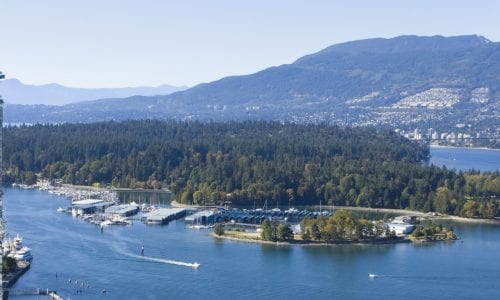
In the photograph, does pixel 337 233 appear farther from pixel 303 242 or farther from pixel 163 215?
pixel 163 215

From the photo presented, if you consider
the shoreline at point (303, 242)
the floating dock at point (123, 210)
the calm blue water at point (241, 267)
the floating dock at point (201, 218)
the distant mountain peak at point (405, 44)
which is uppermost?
the distant mountain peak at point (405, 44)

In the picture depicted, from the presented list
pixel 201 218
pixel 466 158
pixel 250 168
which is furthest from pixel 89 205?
pixel 466 158

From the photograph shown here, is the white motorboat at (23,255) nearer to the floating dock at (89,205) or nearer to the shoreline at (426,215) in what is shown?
the floating dock at (89,205)

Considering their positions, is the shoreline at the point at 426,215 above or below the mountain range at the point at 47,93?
below

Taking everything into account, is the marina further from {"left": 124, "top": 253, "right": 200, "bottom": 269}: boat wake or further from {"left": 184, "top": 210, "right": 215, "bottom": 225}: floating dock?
{"left": 184, "top": 210, "right": 215, "bottom": 225}: floating dock

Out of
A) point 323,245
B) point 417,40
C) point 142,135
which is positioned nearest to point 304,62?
point 417,40

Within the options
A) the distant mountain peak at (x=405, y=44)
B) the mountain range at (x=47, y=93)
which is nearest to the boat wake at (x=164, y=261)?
the distant mountain peak at (x=405, y=44)
